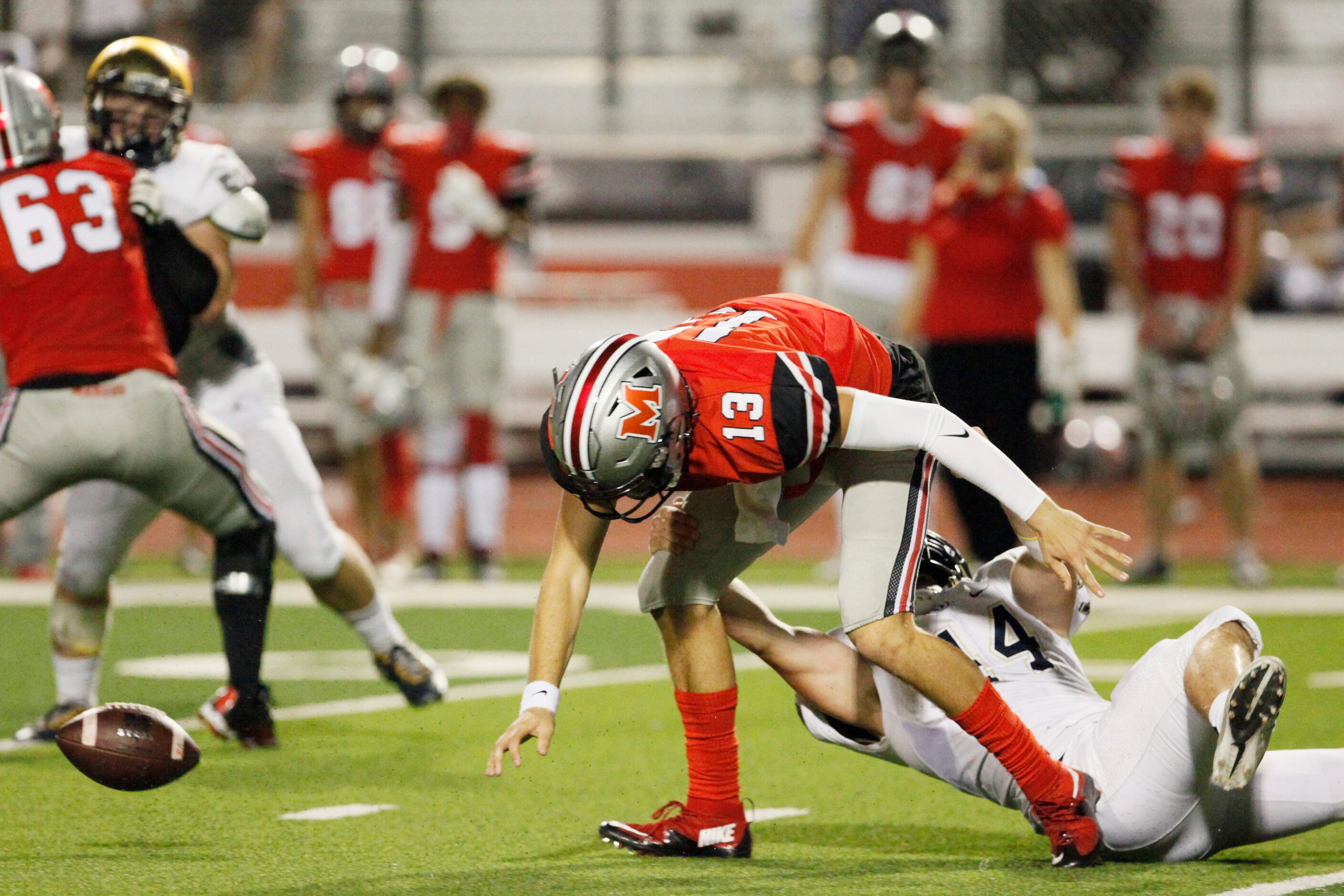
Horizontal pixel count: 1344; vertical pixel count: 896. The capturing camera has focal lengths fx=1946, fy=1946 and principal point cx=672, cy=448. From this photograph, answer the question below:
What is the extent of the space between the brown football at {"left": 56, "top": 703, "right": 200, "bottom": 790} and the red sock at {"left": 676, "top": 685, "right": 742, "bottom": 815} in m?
0.96

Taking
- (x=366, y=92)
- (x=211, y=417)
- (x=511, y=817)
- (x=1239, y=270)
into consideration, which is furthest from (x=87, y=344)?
(x=1239, y=270)

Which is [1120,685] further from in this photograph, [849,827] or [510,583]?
[510,583]

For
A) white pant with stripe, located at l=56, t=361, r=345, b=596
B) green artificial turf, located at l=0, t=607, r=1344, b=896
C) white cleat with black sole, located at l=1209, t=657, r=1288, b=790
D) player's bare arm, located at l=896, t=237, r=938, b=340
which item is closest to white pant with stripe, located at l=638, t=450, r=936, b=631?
green artificial turf, located at l=0, t=607, r=1344, b=896

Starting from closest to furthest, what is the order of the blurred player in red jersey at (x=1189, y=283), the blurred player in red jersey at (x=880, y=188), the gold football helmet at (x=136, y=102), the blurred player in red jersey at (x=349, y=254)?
the gold football helmet at (x=136, y=102) → the blurred player in red jersey at (x=1189, y=283) → the blurred player in red jersey at (x=880, y=188) → the blurred player in red jersey at (x=349, y=254)

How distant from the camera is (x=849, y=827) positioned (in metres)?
3.87

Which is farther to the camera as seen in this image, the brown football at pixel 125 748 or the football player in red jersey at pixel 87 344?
the football player in red jersey at pixel 87 344

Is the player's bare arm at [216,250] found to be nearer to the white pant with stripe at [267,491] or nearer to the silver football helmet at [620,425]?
the white pant with stripe at [267,491]

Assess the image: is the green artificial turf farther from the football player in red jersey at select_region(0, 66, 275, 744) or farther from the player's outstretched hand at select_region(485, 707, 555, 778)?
the football player in red jersey at select_region(0, 66, 275, 744)

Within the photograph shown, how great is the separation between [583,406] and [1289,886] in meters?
1.44

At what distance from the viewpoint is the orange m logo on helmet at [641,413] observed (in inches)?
129

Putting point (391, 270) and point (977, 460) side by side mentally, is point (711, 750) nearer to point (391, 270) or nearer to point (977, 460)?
point (977, 460)

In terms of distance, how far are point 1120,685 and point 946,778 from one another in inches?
16.1

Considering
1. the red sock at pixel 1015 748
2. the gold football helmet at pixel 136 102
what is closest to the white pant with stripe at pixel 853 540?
the red sock at pixel 1015 748

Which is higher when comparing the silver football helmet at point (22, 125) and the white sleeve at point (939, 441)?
the silver football helmet at point (22, 125)
